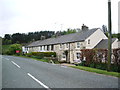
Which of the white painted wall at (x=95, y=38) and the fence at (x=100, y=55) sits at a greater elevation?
the white painted wall at (x=95, y=38)

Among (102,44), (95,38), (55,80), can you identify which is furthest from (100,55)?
(95,38)

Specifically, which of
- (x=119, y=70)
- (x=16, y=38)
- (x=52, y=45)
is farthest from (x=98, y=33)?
(x=16, y=38)

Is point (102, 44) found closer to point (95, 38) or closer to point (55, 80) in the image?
point (95, 38)

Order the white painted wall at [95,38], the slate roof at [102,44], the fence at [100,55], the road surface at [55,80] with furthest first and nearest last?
the white painted wall at [95,38], the slate roof at [102,44], the fence at [100,55], the road surface at [55,80]

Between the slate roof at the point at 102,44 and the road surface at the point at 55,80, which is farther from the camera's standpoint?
the slate roof at the point at 102,44

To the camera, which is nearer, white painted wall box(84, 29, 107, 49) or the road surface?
the road surface

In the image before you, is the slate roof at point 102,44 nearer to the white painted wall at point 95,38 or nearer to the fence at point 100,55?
the white painted wall at point 95,38

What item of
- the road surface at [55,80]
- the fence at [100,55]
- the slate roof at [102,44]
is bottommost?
the road surface at [55,80]

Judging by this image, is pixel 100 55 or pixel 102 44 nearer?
pixel 100 55

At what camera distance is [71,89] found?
7172 millimetres

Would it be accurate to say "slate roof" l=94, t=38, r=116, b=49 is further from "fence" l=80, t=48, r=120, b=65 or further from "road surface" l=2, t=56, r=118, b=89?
"road surface" l=2, t=56, r=118, b=89

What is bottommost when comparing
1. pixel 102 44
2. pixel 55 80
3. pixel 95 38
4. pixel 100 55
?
pixel 55 80

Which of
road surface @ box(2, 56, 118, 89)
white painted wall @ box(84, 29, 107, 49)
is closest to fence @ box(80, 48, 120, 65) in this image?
road surface @ box(2, 56, 118, 89)

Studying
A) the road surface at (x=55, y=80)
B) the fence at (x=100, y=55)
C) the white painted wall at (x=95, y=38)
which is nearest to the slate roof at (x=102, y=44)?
the white painted wall at (x=95, y=38)
